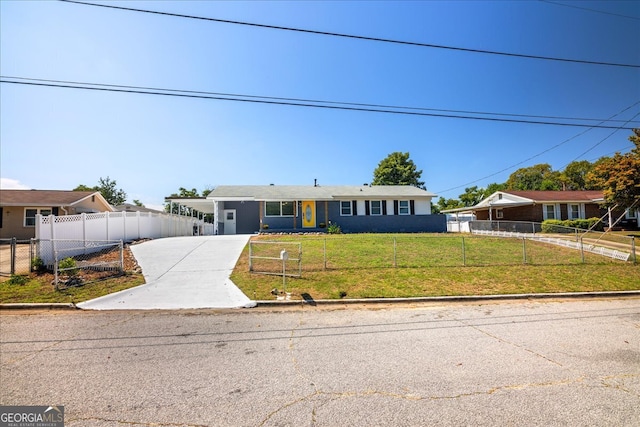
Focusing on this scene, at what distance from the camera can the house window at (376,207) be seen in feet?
82.3

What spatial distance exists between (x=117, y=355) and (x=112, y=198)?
188ft

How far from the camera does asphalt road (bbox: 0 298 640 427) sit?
3.19 metres

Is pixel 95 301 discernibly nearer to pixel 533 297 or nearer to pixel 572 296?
pixel 533 297

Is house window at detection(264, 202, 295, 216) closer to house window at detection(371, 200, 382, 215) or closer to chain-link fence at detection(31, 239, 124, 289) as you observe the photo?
house window at detection(371, 200, 382, 215)

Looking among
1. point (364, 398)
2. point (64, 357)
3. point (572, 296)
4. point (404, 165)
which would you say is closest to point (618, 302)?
point (572, 296)

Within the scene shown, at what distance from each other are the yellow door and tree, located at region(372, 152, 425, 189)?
28.6 metres

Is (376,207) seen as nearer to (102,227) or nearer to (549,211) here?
(549,211)

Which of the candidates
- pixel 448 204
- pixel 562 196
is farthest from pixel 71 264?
pixel 448 204

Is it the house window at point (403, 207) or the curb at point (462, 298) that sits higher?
the house window at point (403, 207)

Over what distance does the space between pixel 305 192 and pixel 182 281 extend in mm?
16059

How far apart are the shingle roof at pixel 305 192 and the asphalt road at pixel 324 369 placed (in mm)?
16981

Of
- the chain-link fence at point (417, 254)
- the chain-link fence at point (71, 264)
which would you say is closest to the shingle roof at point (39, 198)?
the chain-link fence at point (71, 264)

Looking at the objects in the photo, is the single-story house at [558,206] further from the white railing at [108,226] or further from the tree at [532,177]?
the tree at [532,177]

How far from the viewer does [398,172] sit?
50.0 m
